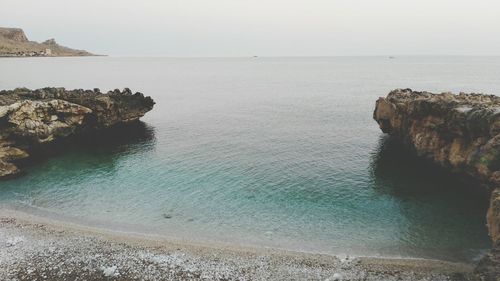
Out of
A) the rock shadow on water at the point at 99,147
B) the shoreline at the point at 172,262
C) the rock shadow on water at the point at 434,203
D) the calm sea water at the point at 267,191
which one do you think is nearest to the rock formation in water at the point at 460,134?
the rock shadow on water at the point at 434,203

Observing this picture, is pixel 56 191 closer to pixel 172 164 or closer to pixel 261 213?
pixel 172 164

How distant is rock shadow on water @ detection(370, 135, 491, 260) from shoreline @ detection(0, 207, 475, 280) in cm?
383

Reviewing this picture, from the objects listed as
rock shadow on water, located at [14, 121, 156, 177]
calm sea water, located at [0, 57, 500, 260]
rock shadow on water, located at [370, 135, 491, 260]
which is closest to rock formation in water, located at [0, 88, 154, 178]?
rock shadow on water, located at [14, 121, 156, 177]

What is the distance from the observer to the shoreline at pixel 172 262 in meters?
26.1

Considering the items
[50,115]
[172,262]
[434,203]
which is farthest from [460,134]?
[50,115]

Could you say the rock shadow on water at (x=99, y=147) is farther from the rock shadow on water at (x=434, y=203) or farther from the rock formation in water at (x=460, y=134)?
the rock formation in water at (x=460, y=134)

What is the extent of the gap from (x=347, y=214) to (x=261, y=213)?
8834 millimetres

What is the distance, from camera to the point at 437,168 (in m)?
48.9

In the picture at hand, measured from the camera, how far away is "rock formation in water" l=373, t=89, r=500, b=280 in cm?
2472

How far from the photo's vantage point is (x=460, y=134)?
39.1 meters

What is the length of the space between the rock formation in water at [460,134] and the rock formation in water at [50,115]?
53.0 meters

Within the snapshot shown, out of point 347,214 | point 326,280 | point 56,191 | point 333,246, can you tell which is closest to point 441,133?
point 347,214

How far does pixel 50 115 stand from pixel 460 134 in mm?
60673

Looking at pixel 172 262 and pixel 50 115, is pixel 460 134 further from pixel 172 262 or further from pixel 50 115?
pixel 50 115
